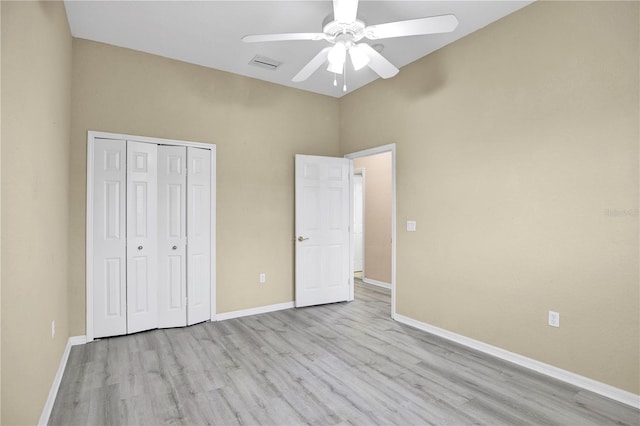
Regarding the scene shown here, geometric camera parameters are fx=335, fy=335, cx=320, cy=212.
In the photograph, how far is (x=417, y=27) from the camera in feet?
7.11

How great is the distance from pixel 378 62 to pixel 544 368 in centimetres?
277

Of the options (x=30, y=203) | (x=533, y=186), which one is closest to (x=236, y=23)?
(x=30, y=203)

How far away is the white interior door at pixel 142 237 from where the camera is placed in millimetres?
3488

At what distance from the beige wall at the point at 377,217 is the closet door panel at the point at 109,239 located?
13.1 ft

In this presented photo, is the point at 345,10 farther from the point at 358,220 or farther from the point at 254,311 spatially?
the point at 358,220

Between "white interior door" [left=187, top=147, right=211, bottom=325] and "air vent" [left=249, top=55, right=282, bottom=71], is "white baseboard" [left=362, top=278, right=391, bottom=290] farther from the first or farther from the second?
"air vent" [left=249, top=55, right=282, bottom=71]

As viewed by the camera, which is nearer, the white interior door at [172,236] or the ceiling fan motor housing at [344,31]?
the ceiling fan motor housing at [344,31]

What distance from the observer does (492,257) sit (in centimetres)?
305

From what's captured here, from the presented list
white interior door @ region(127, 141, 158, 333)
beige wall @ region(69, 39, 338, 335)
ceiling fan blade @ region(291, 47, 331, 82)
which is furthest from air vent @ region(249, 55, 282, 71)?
white interior door @ region(127, 141, 158, 333)

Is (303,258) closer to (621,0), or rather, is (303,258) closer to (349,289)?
(349,289)

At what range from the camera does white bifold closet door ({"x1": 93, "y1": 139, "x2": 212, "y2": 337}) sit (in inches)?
133

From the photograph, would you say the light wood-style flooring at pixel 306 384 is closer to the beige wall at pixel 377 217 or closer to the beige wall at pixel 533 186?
the beige wall at pixel 533 186

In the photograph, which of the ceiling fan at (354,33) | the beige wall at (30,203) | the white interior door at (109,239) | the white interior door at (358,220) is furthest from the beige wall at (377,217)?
the beige wall at (30,203)

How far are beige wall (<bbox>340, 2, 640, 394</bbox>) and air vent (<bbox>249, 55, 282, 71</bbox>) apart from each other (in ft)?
5.11
